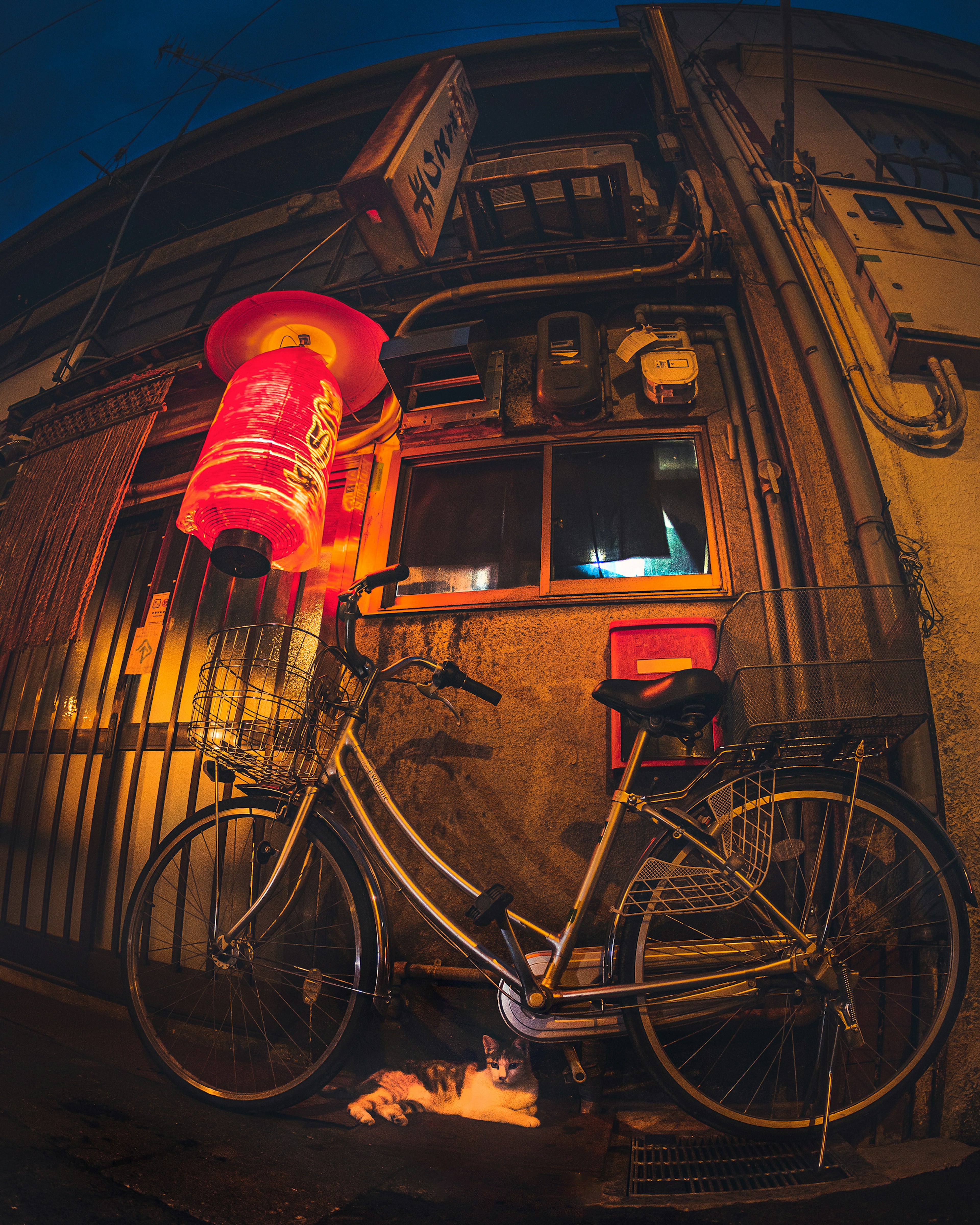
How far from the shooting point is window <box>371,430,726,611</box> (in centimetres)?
326

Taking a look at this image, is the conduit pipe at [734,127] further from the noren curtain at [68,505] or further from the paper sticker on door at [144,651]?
the paper sticker on door at [144,651]

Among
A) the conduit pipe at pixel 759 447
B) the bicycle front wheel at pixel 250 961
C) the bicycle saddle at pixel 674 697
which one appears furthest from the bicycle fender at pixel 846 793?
the conduit pipe at pixel 759 447

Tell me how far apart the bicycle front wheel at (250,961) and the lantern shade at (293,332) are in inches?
116

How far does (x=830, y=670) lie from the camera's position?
2.04 metres

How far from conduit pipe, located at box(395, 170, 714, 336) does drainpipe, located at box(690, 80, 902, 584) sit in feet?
1.23

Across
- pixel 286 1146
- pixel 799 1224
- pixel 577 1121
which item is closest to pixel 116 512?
pixel 286 1146

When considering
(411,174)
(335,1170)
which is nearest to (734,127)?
(411,174)

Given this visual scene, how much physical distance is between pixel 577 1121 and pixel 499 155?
8363mm

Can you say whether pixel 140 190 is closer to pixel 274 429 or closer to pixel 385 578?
pixel 274 429

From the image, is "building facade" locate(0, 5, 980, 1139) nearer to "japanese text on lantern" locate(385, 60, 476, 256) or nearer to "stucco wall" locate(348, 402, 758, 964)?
"stucco wall" locate(348, 402, 758, 964)

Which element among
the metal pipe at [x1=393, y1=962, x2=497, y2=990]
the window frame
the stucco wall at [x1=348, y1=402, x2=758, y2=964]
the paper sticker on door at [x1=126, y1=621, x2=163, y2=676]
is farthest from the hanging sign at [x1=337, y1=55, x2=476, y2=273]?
the metal pipe at [x1=393, y1=962, x2=497, y2=990]

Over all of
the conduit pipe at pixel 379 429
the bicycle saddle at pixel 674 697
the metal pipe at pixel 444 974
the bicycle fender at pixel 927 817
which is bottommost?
the metal pipe at pixel 444 974

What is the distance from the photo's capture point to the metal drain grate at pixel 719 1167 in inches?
69.1

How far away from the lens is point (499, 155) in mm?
6043
